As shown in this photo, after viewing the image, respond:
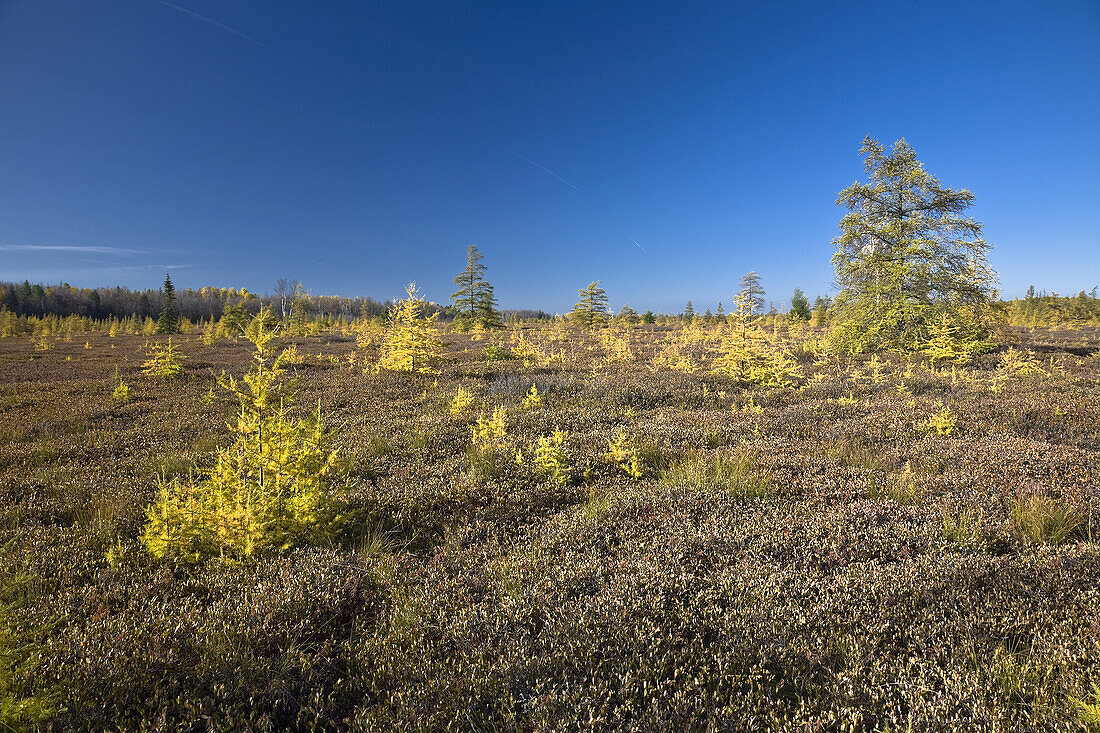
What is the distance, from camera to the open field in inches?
89.4

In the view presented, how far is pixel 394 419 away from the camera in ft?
29.4

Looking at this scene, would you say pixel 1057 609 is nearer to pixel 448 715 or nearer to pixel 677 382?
pixel 448 715

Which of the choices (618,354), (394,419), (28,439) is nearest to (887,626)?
(394,419)

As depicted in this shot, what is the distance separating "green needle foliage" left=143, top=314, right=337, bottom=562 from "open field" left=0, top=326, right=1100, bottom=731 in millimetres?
218

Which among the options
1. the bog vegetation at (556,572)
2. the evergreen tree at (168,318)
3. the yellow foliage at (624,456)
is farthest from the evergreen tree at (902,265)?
the evergreen tree at (168,318)

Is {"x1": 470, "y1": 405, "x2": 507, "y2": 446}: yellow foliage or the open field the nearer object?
the open field

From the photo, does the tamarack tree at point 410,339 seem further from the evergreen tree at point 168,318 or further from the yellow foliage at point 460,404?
the evergreen tree at point 168,318

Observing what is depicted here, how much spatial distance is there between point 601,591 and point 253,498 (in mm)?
3286

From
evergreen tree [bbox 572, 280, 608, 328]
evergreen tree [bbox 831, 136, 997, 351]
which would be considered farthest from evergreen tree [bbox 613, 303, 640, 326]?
evergreen tree [bbox 831, 136, 997, 351]

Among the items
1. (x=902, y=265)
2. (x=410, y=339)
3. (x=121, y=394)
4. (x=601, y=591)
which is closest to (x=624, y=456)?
(x=601, y=591)

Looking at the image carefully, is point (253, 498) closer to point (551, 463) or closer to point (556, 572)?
point (556, 572)

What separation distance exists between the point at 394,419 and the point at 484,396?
264 centimetres

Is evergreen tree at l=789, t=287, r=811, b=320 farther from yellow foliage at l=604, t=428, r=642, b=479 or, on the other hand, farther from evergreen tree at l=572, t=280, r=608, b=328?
yellow foliage at l=604, t=428, r=642, b=479

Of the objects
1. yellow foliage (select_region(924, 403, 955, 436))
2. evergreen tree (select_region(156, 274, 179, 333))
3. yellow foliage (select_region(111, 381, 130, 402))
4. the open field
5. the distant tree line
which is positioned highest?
the distant tree line
